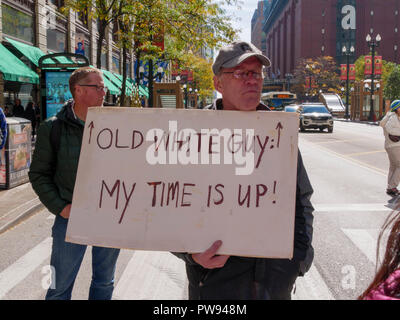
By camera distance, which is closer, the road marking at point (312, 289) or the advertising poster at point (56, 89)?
the road marking at point (312, 289)

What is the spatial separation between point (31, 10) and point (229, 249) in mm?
20934

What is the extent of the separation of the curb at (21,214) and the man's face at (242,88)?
517 cm

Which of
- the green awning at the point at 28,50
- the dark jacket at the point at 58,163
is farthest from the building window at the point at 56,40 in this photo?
the dark jacket at the point at 58,163

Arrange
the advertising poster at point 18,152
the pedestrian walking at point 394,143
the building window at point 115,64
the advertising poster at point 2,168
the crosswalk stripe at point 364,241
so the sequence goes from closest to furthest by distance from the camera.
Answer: the crosswalk stripe at point 364,241
the pedestrian walking at point 394,143
the advertising poster at point 2,168
the advertising poster at point 18,152
the building window at point 115,64

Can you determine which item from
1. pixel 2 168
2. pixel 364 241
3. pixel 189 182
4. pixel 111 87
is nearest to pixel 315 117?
pixel 111 87

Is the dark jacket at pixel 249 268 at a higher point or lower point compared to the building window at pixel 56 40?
lower

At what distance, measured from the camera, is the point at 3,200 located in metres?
8.14

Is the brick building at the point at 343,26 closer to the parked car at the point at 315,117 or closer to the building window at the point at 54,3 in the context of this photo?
the parked car at the point at 315,117

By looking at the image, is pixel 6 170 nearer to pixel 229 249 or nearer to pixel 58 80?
pixel 58 80

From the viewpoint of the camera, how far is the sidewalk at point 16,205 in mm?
6790

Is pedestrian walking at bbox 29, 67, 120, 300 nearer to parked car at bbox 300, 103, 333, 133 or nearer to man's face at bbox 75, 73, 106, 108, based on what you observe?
man's face at bbox 75, 73, 106, 108

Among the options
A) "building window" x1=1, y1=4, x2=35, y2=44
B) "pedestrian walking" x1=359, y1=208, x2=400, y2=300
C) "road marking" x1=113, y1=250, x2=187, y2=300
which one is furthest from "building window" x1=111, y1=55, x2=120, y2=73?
"pedestrian walking" x1=359, y1=208, x2=400, y2=300

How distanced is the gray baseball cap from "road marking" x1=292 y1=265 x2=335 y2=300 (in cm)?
251
